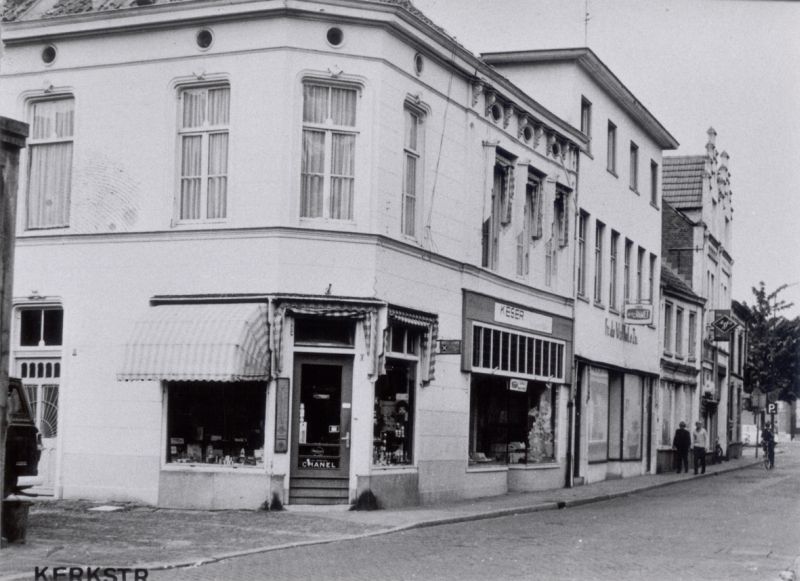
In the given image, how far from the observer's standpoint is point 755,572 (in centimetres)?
1356

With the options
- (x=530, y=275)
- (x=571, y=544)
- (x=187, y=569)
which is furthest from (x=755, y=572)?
(x=530, y=275)

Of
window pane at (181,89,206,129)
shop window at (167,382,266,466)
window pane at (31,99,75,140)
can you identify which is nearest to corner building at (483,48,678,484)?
shop window at (167,382,266,466)

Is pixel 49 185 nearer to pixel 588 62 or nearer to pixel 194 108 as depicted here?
pixel 194 108

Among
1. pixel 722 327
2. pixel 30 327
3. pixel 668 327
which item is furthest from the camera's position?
pixel 722 327

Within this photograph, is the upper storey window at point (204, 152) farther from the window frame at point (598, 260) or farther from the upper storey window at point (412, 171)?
the window frame at point (598, 260)

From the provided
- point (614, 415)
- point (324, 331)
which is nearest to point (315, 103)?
point (324, 331)

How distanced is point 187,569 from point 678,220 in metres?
37.4

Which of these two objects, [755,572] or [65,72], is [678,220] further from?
[755,572]

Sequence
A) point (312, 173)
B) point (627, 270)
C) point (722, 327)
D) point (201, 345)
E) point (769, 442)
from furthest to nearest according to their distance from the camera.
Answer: point (722, 327) → point (769, 442) → point (627, 270) → point (312, 173) → point (201, 345)

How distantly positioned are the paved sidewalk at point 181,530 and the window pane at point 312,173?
4.92 metres

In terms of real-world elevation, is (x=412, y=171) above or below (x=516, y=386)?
above

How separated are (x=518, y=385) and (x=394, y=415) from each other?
5738 mm

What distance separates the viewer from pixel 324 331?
19.8 meters

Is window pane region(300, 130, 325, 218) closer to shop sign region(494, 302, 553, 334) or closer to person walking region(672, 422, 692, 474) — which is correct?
shop sign region(494, 302, 553, 334)
